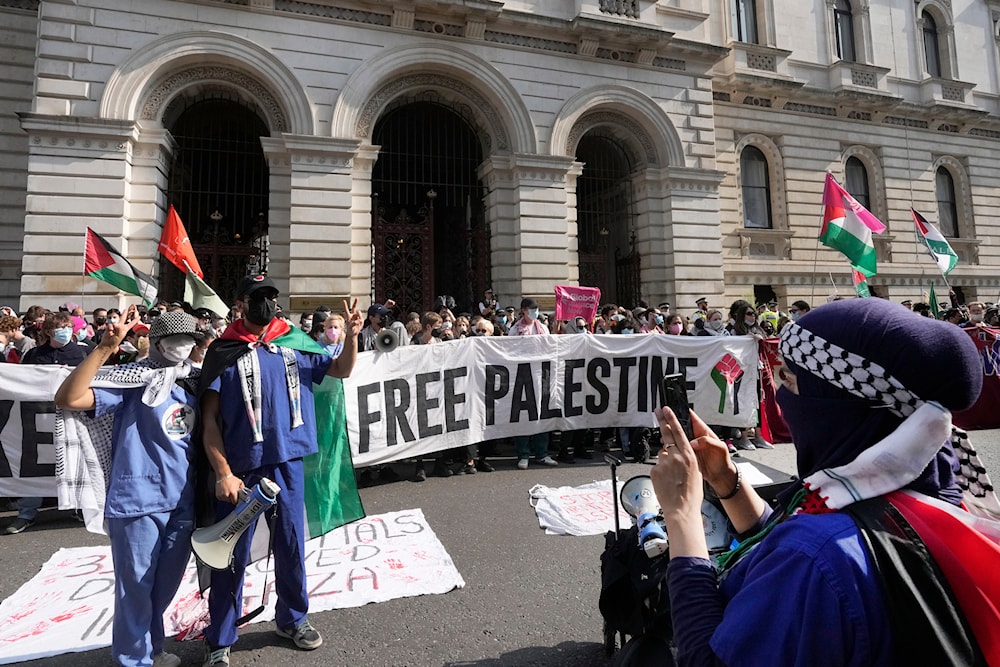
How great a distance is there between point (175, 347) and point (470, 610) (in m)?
2.47

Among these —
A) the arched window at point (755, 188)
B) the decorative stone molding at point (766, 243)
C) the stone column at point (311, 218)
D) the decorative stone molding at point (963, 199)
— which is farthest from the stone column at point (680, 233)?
the decorative stone molding at point (963, 199)

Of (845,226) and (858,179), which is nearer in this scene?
(845,226)

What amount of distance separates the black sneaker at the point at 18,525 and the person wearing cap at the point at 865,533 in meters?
6.66

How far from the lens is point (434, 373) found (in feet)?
22.9

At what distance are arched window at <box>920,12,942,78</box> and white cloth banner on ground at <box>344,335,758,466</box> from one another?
24074 mm

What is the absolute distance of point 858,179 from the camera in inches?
846

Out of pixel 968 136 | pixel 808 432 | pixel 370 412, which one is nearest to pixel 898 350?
pixel 808 432

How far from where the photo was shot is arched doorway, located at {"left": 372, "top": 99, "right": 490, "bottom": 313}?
15.5 m

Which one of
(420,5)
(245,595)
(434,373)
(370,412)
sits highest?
(420,5)

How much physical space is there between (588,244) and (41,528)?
55.0 ft

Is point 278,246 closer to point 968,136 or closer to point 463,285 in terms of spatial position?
point 463,285

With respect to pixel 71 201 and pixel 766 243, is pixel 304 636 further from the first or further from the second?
pixel 766 243

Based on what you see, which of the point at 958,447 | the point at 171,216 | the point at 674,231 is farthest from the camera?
the point at 674,231

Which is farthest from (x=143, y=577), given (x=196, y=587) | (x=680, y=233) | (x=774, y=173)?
(x=774, y=173)
